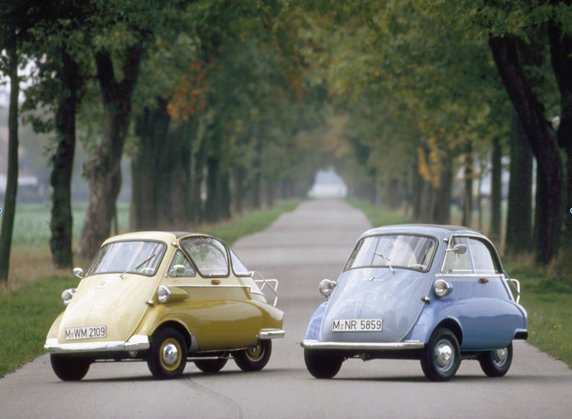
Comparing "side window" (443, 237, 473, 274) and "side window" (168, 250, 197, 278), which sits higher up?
"side window" (443, 237, 473, 274)

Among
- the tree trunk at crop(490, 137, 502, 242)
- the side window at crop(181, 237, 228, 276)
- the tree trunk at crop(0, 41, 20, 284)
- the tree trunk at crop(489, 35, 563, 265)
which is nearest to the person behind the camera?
the side window at crop(181, 237, 228, 276)

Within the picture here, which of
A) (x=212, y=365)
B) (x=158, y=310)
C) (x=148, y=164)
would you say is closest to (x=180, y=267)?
(x=158, y=310)

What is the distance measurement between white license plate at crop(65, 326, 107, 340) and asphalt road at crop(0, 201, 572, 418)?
0.46 meters

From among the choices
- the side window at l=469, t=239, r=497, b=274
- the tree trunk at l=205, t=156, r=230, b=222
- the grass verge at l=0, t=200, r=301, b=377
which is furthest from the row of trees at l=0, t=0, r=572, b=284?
the side window at l=469, t=239, r=497, b=274

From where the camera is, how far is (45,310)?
24.8 m

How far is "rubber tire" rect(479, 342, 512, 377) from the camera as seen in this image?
1641 cm

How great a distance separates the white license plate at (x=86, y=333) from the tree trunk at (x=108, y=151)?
20.2 m

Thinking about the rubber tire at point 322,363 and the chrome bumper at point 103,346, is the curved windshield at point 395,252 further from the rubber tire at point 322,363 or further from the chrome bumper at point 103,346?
the chrome bumper at point 103,346

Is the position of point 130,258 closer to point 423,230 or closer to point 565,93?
point 423,230

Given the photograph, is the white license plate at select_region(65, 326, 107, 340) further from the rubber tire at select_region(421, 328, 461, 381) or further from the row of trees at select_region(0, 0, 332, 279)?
the row of trees at select_region(0, 0, 332, 279)

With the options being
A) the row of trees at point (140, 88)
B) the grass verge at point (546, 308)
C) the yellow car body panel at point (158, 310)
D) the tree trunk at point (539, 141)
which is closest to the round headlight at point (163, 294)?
the yellow car body panel at point (158, 310)

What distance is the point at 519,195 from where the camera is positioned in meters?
38.2

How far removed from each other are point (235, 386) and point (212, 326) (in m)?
1.35

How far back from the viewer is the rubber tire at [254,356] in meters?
17.2
